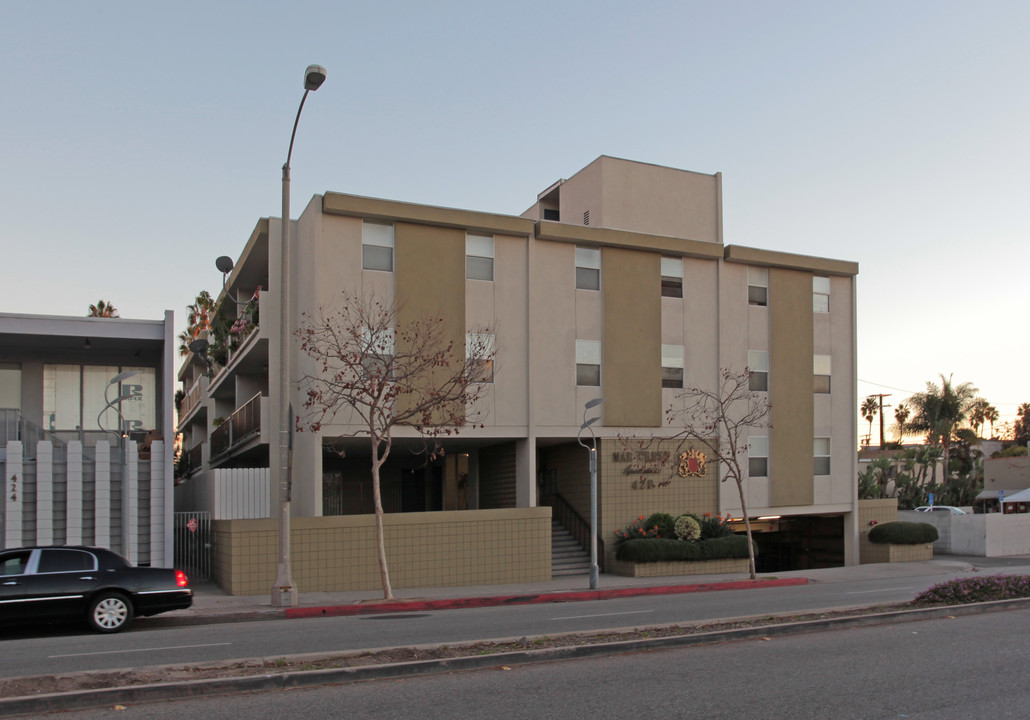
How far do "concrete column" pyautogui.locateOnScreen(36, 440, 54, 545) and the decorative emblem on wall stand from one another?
55.9 feet

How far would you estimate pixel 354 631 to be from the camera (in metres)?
13.7

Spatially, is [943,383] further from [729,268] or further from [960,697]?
[960,697]

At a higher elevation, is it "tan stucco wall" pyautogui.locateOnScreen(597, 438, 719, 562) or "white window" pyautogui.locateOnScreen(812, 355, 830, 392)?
"white window" pyautogui.locateOnScreen(812, 355, 830, 392)

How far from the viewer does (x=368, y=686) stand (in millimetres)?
8727

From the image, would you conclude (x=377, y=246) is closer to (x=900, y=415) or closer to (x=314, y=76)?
(x=314, y=76)

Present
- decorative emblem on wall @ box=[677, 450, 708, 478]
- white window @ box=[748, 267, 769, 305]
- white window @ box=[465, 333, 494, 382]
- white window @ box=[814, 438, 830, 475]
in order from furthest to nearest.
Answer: white window @ box=[814, 438, 830, 475] < white window @ box=[748, 267, 769, 305] < decorative emblem on wall @ box=[677, 450, 708, 478] < white window @ box=[465, 333, 494, 382]

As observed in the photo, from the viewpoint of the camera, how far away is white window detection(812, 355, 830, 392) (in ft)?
105

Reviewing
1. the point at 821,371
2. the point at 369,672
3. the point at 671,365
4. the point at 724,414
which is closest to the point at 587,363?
the point at 671,365

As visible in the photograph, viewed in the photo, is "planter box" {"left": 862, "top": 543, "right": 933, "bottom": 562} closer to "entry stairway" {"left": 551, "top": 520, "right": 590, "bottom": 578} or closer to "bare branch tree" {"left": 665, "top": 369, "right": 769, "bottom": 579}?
"bare branch tree" {"left": 665, "top": 369, "right": 769, "bottom": 579}

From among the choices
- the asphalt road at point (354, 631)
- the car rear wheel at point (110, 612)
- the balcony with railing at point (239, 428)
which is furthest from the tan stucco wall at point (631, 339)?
the car rear wheel at point (110, 612)

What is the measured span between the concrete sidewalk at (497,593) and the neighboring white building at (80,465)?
87.6 inches

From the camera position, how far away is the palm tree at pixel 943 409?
188ft

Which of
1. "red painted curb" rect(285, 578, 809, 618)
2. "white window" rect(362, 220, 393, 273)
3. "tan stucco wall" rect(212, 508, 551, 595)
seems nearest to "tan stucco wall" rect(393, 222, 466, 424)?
"white window" rect(362, 220, 393, 273)

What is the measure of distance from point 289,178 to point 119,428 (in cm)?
1030
